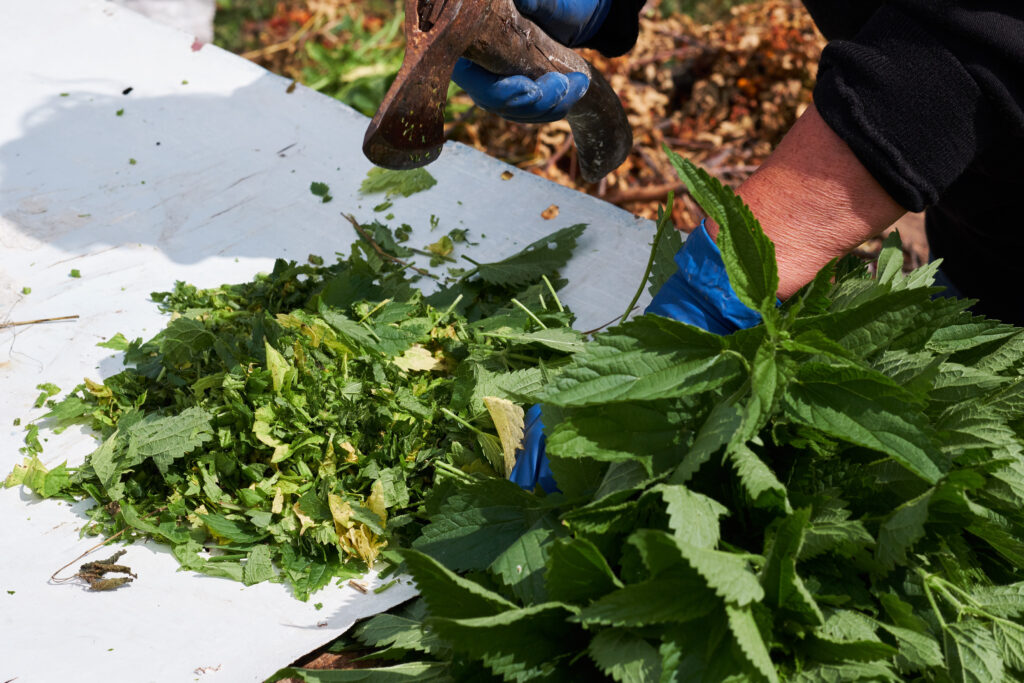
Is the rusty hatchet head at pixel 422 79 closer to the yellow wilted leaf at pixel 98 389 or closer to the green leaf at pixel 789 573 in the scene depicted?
the yellow wilted leaf at pixel 98 389

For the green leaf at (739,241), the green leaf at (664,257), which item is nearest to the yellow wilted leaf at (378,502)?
the green leaf at (664,257)

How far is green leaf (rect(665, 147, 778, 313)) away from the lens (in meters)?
1.07

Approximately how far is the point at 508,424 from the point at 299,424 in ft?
1.44

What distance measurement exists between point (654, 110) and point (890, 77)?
251 cm

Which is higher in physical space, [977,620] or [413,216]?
[977,620]

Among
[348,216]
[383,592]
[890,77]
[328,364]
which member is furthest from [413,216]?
[890,77]

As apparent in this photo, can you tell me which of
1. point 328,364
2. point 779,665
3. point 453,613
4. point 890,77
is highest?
point 890,77

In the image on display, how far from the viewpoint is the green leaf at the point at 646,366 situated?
105cm

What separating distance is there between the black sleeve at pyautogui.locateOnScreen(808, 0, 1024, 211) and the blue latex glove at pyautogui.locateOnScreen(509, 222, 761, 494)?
301mm

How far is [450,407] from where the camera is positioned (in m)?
1.68

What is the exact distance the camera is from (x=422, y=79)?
1523mm

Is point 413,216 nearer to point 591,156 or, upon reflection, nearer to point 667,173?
point 591,156

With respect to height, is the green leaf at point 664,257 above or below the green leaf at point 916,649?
above

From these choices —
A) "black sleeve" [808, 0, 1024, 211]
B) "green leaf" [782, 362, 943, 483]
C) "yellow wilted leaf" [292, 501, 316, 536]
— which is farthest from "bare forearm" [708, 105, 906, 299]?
"yellow wilted leaf" [292, 501, 316, 536]
